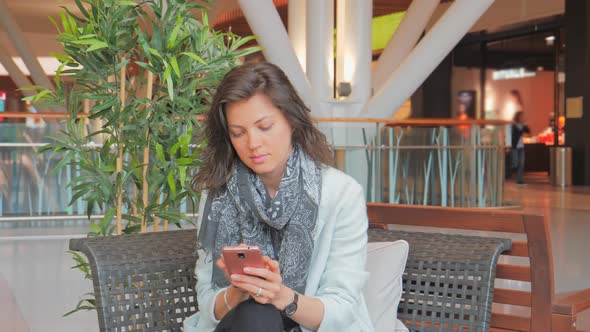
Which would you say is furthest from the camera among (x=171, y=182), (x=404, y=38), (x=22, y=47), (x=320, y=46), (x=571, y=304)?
(x=22, y=47)

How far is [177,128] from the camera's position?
2873 millimetres

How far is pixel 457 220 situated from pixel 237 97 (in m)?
0.85

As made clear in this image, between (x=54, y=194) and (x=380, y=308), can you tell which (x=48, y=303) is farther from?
(x=54, y=194)

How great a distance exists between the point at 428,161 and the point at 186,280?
8285 mm

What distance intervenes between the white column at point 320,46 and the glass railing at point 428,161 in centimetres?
70

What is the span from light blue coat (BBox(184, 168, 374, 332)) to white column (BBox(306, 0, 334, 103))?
6867 millimetres

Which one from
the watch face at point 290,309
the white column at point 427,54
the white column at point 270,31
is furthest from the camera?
the white column at point 427,54

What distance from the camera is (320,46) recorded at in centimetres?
873

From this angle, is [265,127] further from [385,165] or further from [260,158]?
[385,165]

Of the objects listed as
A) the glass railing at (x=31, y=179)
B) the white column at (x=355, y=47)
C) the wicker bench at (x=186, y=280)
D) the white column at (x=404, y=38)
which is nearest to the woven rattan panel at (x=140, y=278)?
the wicker bench at (x=186, y=280)

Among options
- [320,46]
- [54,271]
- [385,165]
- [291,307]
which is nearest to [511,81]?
[385,165]

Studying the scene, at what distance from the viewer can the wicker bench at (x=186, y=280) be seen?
208 centimetres

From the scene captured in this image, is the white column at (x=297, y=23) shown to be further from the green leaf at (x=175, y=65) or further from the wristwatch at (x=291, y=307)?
the wristwatch at (x=291, y=307)

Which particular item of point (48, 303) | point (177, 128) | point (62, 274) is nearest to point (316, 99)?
point (62, 274)
